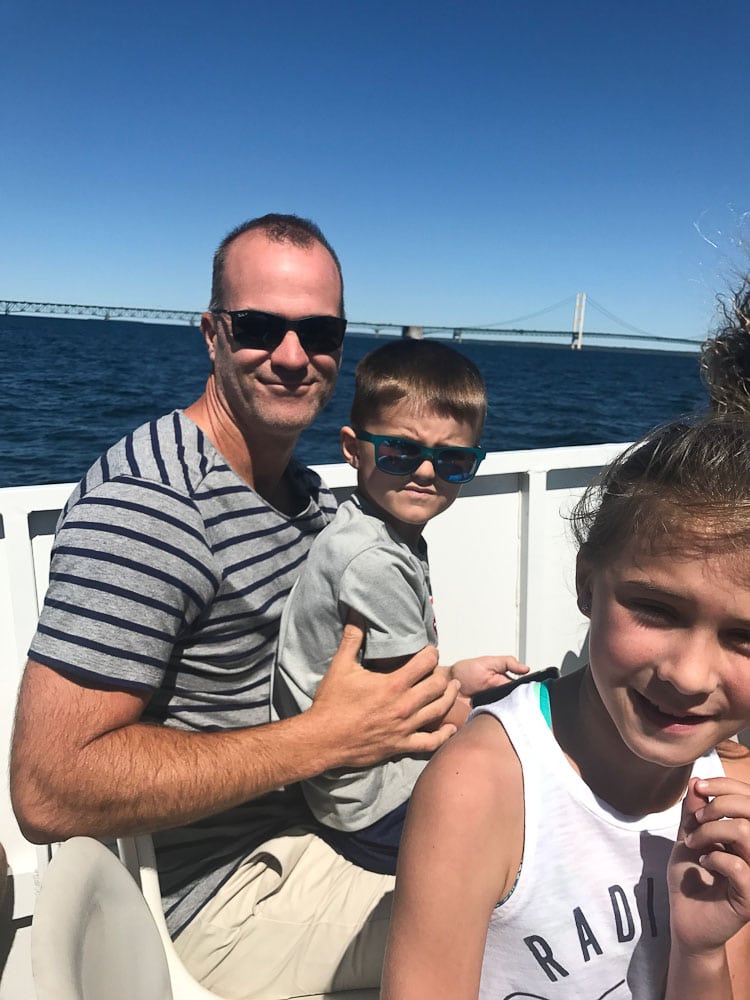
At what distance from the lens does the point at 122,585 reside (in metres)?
1.22

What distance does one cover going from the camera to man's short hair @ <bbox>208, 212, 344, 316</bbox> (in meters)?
1.75

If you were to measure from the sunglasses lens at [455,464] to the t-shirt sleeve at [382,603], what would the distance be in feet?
1.00

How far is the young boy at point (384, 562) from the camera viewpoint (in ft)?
4.96

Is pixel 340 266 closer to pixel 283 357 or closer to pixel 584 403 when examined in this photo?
pixel 283 357

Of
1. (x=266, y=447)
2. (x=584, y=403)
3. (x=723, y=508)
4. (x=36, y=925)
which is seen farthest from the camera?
(x=584, y=403)

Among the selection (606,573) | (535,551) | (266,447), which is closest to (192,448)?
(266,447)

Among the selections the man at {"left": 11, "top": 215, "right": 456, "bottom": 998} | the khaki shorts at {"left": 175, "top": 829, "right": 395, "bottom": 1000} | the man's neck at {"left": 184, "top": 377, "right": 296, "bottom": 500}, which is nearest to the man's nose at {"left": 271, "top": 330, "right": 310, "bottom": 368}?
the man at {"left": 11, "top": 215, "right": 456, "bottom": 998}

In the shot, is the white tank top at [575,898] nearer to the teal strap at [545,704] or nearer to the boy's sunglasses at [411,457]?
the teal strap at [545,704]

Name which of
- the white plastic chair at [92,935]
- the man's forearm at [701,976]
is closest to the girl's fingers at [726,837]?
the man's forearm at [701,976]

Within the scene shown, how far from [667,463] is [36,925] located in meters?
0.92

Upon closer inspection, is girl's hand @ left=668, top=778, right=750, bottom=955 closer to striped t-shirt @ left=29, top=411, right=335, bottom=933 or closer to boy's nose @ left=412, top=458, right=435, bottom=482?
striped t-shirt @ left=29, top=411, right=335, bottom=933

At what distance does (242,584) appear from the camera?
145 cm

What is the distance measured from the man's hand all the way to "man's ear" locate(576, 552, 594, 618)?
1.90ft

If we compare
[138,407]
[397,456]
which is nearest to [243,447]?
[397,456]
